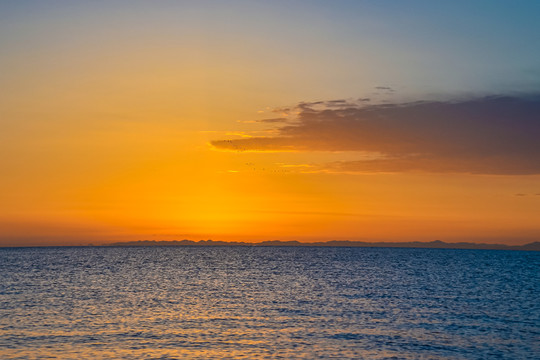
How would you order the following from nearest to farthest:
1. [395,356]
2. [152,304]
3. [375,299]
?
[395,356] → [152,304] → [375,299]

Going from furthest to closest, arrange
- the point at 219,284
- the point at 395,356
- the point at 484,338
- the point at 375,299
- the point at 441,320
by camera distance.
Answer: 1. the point at 219,284
2. the point at 375,299
3. the point at 441,320
4. the point at 484,338
5. the point at 395,356

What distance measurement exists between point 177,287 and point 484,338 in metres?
52.5

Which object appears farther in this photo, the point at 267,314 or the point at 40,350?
the point at 267,314

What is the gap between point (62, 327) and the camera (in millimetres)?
45281

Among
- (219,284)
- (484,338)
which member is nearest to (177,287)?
(219,284)

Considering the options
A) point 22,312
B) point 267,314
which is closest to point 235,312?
point 267,314

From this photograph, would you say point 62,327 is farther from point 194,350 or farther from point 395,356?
point 395,356

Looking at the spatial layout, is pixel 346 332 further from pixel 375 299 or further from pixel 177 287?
pixel 177 287

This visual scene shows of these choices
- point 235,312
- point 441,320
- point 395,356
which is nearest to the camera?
point 395,356

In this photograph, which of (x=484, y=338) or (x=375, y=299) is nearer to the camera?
(x=484, y=338)

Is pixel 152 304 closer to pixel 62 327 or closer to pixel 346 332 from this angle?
pixel 62 327

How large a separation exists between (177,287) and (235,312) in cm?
3183

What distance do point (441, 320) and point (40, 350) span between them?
115 ft

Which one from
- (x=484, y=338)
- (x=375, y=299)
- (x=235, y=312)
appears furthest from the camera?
(x=375, y=299)
